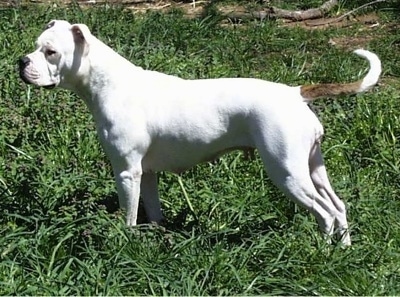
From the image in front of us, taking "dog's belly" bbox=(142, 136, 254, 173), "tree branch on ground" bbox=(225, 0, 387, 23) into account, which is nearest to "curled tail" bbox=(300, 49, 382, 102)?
"dog's belly" bbox=(142, 136, 254, 173)

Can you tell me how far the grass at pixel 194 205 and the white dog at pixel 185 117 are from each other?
11.3 inches

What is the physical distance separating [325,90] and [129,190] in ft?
4.05

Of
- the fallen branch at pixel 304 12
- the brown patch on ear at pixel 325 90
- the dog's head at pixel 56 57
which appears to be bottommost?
the fallen branch at pixel 304 12

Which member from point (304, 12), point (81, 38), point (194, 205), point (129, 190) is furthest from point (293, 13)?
point (129, 190)

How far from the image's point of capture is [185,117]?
592 cm

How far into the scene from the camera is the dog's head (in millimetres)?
5996

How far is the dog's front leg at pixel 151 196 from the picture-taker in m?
6.34

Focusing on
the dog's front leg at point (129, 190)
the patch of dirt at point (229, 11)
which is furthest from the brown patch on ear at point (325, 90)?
the patch of dirt at point (229, 11)

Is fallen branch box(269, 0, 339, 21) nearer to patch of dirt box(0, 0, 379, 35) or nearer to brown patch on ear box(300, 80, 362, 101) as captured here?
patch of dirt box(0, 0, 379, 35)

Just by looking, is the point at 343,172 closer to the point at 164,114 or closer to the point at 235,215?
the point at 235,215

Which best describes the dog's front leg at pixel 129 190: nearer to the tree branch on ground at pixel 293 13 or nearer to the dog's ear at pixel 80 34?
the dog's ear at pixel 80 34

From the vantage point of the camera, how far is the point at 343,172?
7.11 metres

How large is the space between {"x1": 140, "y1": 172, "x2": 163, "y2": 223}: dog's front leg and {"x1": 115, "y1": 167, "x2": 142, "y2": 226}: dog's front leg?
230 mm

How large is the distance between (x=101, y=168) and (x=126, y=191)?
0.88 meters
